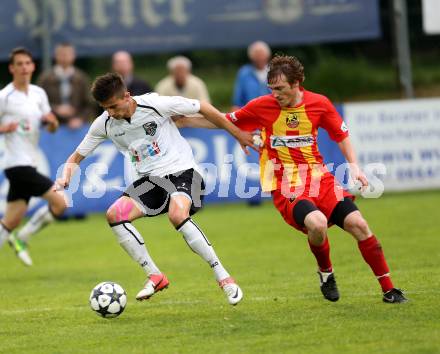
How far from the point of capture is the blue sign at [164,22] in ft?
56.3

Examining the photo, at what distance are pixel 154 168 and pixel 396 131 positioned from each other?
8.43 meters

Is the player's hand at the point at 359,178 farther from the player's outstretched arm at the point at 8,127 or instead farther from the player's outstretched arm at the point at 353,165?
the player's outstretched arm at the point at 8,127

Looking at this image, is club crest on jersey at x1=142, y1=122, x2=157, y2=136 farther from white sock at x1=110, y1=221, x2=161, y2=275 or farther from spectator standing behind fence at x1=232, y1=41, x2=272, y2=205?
spectator standing behind fence at x1=232, y1=41, x2=272, y2=205

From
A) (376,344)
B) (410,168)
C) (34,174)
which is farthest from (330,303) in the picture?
(410,168)

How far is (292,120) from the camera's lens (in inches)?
316

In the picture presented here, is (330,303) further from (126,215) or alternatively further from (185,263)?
(185,263)

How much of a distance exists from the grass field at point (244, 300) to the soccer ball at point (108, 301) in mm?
85

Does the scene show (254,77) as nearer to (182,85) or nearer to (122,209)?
(182,85)

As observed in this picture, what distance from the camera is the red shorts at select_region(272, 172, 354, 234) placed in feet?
25.9

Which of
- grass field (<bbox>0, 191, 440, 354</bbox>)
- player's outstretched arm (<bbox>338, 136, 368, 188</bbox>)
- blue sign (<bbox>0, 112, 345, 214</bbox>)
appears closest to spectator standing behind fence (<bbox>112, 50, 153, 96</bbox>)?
blue sign (<bbox>0, 112, 345, 214</bbox>)

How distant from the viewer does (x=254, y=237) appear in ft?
43.3

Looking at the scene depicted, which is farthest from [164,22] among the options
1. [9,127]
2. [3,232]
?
[3,232]

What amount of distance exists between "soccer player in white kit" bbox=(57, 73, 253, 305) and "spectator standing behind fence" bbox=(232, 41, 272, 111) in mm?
7592

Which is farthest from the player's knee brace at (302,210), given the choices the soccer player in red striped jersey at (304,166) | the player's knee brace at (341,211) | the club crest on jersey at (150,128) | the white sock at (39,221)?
the white sock at (39,221)
